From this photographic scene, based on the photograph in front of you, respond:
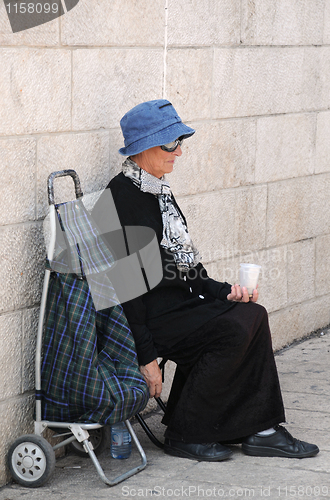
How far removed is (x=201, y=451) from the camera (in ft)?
11.6

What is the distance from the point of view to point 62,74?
3.42 metres

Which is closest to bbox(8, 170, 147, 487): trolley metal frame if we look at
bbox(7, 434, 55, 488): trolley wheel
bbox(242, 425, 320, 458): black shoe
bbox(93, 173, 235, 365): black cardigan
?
bbox(7, 434, 55, 488): trolley wheel

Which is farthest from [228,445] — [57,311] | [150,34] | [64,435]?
[150,34]

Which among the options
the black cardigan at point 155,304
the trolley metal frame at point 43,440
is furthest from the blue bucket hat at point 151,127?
the trolley metal frame at point 43,440

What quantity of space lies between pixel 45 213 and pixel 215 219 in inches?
58.6

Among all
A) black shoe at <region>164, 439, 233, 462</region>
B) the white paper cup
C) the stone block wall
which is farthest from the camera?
black shoe at <region>164, 439, 233, 462</region>

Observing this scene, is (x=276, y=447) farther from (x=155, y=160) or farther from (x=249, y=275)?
(x=155, y=160)

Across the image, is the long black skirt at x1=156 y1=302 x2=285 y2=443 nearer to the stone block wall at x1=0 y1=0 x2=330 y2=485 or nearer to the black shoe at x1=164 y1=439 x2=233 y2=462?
the black shoe at x1=164 y1=439 x2=233 y2=462

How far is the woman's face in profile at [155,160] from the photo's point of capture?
350cm

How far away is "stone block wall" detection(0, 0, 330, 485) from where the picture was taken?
3.29 meters

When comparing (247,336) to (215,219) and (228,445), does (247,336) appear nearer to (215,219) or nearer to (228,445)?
(228,445)

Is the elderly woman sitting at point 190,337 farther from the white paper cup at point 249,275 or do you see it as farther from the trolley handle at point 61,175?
the trolley handle at point 61,175

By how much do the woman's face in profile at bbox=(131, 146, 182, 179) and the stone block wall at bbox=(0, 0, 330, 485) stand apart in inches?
11.3

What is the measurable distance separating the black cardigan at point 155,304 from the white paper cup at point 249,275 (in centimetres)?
15
